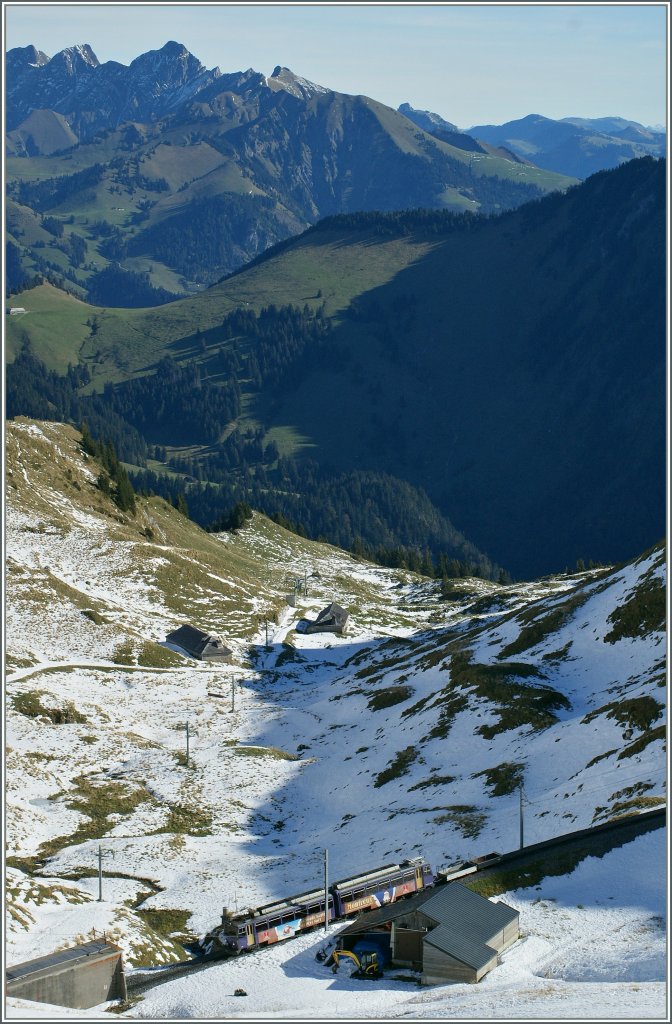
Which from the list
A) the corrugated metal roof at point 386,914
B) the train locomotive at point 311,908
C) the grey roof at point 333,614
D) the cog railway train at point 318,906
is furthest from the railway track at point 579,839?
the grey roof at point 333,614

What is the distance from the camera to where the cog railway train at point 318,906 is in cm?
5966

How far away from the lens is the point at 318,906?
61906 mm

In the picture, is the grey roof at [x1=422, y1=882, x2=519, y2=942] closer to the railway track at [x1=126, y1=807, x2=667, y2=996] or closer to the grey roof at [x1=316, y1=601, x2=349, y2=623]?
the railway track at [x1=126, y1=807, x2=667, y2=996]

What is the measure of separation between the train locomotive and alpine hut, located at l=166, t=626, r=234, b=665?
75.4 m

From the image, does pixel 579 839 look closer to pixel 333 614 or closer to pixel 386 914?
pixel 386 914

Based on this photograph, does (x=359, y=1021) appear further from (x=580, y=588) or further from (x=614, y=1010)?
(x=580, y=588)

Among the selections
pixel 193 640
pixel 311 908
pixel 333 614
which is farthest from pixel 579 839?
pixel 333 614

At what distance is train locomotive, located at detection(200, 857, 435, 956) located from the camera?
59625 millimetres

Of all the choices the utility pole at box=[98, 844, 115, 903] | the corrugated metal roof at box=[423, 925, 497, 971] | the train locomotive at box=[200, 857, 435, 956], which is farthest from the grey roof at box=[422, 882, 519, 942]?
the utility pole at box=[98, 844, 115, 903]

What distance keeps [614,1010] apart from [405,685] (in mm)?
70516

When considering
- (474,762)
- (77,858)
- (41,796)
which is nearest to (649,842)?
(474,762)

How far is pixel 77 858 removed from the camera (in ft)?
265

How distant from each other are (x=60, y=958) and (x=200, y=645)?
279 feet

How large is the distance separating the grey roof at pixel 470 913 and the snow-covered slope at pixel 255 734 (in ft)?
46.1
